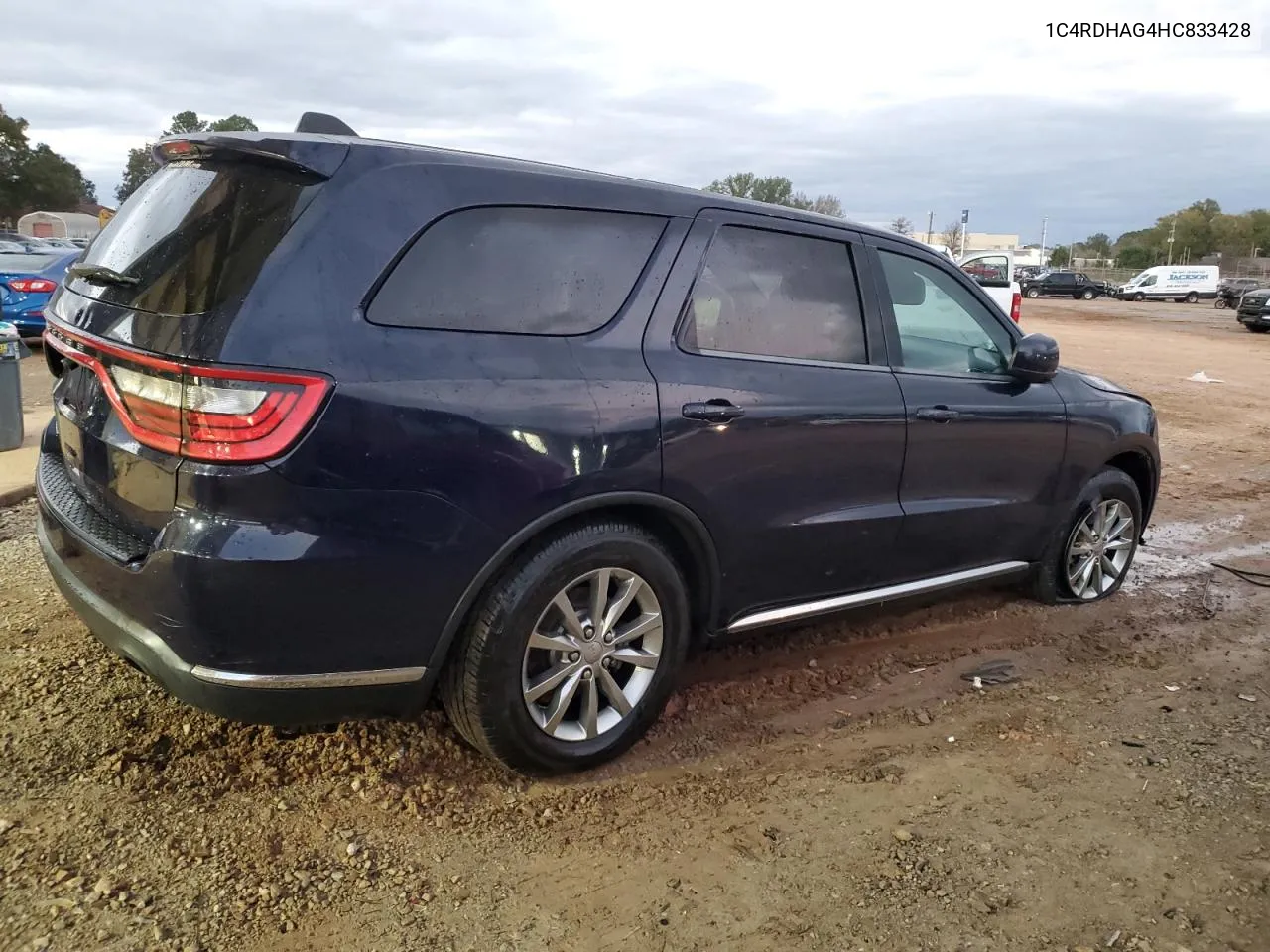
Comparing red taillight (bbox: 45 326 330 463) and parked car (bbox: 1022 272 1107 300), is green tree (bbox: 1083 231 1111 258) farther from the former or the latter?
red taillight (bbox: 45 326 330 463)

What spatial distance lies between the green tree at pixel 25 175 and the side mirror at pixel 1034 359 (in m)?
71.5

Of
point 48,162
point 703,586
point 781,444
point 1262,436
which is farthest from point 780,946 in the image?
point 48,162

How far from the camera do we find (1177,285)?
50094 mm

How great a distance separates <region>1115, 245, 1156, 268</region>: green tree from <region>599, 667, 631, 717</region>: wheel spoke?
96934 millimetres

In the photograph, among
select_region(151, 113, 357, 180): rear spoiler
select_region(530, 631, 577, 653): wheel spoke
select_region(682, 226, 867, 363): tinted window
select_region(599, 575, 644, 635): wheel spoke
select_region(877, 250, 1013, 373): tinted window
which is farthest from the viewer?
select_region(877, 250, 1013, 373): tinted window

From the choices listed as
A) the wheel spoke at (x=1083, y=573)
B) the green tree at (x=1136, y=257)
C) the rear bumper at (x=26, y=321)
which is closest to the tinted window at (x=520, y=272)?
the wheel spoke at (x=1083, y=573)

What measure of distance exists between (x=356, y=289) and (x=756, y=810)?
1.90 meters

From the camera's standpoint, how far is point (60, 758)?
298 centimetres

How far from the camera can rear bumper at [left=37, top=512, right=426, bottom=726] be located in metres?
2.46

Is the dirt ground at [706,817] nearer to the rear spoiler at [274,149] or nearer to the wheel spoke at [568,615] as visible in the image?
the wheel spoke at [568,615]

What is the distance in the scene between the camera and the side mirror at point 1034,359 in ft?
13.6

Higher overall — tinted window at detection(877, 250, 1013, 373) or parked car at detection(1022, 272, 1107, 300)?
parked car at detection(1022, 272, 1107, 300)

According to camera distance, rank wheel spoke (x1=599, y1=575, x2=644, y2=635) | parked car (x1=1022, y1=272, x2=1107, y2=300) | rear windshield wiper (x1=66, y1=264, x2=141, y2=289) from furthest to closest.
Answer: parked car (x1=1022, y1=272, x2=1107, y2=300)
wheel spoke (x1=599, y1=575, x2=644, y2=635)
rear windshield wiper (x1=66, y1=264, x2=141, y2=289)

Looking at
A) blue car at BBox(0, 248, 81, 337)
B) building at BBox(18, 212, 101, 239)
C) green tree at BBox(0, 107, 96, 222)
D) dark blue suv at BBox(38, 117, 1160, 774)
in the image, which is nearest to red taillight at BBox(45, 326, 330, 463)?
dark blue suv at BBox(38, 117, 1160, 774)
